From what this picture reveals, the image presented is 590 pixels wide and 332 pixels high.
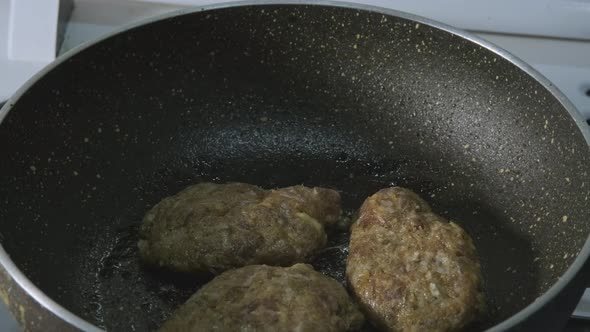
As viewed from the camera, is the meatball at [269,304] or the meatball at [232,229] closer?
the meatball at [269,304]

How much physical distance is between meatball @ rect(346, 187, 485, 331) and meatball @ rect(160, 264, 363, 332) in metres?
0.06

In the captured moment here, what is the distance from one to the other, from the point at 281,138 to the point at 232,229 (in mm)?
382

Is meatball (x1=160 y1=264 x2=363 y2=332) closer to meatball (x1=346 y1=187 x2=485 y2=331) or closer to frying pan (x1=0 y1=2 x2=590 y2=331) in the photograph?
meatball (x1=346 y1=187 x2=485 y2=331)

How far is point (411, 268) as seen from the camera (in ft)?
4.50

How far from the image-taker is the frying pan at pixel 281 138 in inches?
55.4

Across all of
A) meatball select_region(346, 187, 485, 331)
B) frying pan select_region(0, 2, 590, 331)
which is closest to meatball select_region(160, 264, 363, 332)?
meatball select_region(346, 187, 485, 331)

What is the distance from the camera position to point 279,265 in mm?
1438

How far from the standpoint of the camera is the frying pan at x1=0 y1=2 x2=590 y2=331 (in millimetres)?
1408

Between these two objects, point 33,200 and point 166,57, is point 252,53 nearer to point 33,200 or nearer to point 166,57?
point 166,57

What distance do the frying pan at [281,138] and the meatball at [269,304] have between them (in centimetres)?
16

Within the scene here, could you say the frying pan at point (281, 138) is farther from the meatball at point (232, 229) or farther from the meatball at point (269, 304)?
the meatball at point (269, 304)

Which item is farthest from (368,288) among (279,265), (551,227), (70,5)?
(70,5)

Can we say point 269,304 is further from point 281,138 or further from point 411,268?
point 281,138

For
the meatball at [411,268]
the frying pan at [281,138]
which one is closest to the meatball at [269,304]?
the meatball at [411,268]
